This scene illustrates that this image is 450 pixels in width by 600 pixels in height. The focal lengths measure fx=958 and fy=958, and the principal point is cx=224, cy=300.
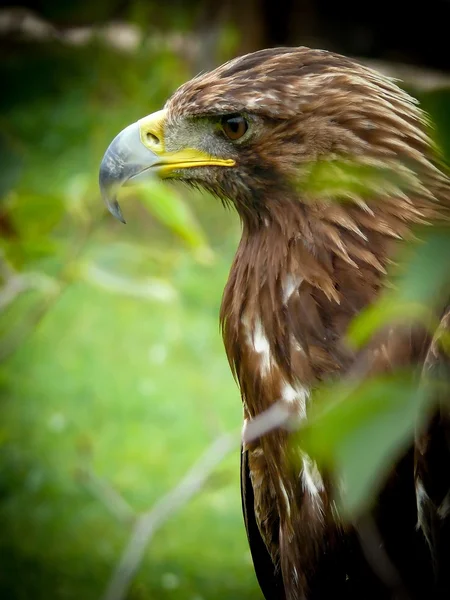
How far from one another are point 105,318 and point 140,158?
Result: 477 cm

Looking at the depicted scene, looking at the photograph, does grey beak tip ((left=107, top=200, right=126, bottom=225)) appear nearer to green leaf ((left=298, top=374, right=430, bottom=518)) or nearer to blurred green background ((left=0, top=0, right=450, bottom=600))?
blurred green background ((left=0, top=0, right=450, bottom=600))

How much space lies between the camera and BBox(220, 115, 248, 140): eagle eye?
197 cm

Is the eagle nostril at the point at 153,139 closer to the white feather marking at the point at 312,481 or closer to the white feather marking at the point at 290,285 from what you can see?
the white feather marking at the point at 290,285

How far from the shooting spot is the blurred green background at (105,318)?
5.83 feet

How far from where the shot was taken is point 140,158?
209 centimetres

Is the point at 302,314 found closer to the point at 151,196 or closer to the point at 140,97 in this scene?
the point at 151,196

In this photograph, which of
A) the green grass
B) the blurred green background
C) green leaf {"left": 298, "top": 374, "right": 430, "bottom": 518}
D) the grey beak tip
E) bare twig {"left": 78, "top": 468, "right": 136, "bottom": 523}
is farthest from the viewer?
the green grass

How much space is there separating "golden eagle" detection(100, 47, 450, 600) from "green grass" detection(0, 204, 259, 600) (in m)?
1.03

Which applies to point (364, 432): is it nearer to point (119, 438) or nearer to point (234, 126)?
point (234, 126)

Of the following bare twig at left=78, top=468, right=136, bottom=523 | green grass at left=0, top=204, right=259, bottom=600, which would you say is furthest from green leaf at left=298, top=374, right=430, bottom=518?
bare twig at left=78, top=468, right=136, bottom=523

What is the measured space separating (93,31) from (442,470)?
1.03 m

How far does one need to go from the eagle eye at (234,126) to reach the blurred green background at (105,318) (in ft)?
0.69

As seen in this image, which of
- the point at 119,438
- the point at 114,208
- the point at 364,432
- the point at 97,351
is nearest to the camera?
the point at 364,432

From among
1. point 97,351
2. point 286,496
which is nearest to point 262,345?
point 286,496
